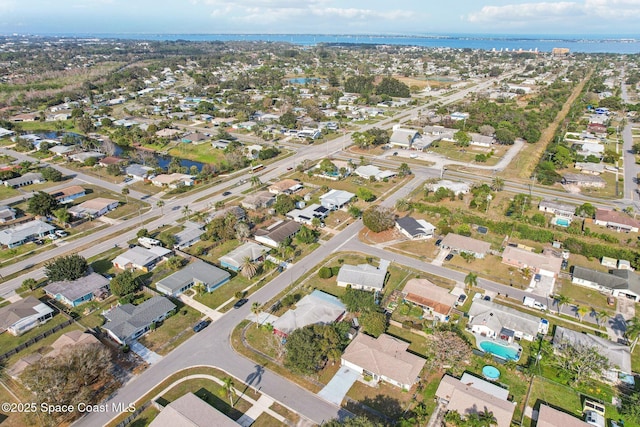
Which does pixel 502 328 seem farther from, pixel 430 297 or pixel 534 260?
pixel 534 260

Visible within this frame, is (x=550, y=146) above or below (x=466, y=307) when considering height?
above

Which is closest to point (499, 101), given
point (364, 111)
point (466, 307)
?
point (364, 111)

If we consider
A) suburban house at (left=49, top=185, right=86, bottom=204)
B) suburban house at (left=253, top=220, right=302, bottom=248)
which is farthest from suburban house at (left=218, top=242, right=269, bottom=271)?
suburban house at (left=49, top=185, right=86, bottom=204)

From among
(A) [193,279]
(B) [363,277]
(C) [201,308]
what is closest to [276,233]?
(A) [193,279]

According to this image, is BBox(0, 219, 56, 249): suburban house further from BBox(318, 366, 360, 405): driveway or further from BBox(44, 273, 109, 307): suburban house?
BBox(318, 366, 360, 405): driveway

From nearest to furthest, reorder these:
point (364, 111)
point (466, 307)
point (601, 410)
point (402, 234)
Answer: point (601, 410) < point (466, 307) < point (402, 234) < point (364, 111)

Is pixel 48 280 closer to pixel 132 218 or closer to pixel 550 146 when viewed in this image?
pixel 132 218

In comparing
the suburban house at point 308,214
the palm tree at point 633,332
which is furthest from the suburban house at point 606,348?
the suburban house at point 308,214
